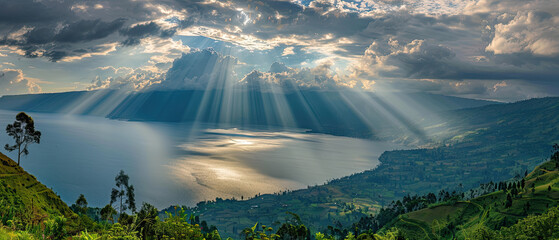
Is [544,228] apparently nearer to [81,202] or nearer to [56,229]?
[56,229]

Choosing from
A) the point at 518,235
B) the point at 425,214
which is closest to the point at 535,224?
the point at 518,235

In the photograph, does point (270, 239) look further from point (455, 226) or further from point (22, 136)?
point (455, 226)

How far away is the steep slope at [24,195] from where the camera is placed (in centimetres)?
4714

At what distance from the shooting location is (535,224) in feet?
142

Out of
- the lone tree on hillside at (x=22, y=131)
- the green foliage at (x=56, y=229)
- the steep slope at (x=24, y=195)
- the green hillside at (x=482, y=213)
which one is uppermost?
the lone tree on hillside at (x=22, y=131)

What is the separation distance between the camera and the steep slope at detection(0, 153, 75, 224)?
155 ft

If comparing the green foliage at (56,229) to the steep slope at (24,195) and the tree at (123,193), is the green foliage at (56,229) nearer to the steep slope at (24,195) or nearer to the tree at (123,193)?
the steep slope at (24,195)

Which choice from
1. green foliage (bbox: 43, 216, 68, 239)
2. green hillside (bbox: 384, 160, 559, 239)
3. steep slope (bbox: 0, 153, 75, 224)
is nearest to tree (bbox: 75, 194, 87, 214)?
steep slope (bbox: 0, 153, 75, 224)

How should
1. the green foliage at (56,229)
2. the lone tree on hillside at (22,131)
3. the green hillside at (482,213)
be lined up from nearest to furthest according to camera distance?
the green foliage at (56,229) < the lone tree on hillside at (22,131) < the green hillside at (482,213)

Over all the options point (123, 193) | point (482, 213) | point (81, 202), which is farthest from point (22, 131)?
point (482, 213)

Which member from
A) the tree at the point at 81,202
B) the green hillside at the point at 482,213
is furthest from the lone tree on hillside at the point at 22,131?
the green hillside at the point at 482,213

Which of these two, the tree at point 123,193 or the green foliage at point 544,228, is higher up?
the green foliage at point 544,228

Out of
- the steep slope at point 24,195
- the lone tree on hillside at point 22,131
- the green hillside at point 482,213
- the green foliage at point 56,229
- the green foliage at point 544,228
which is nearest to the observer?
the green foliage at point 56,229

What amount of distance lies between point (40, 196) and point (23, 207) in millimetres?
10760
